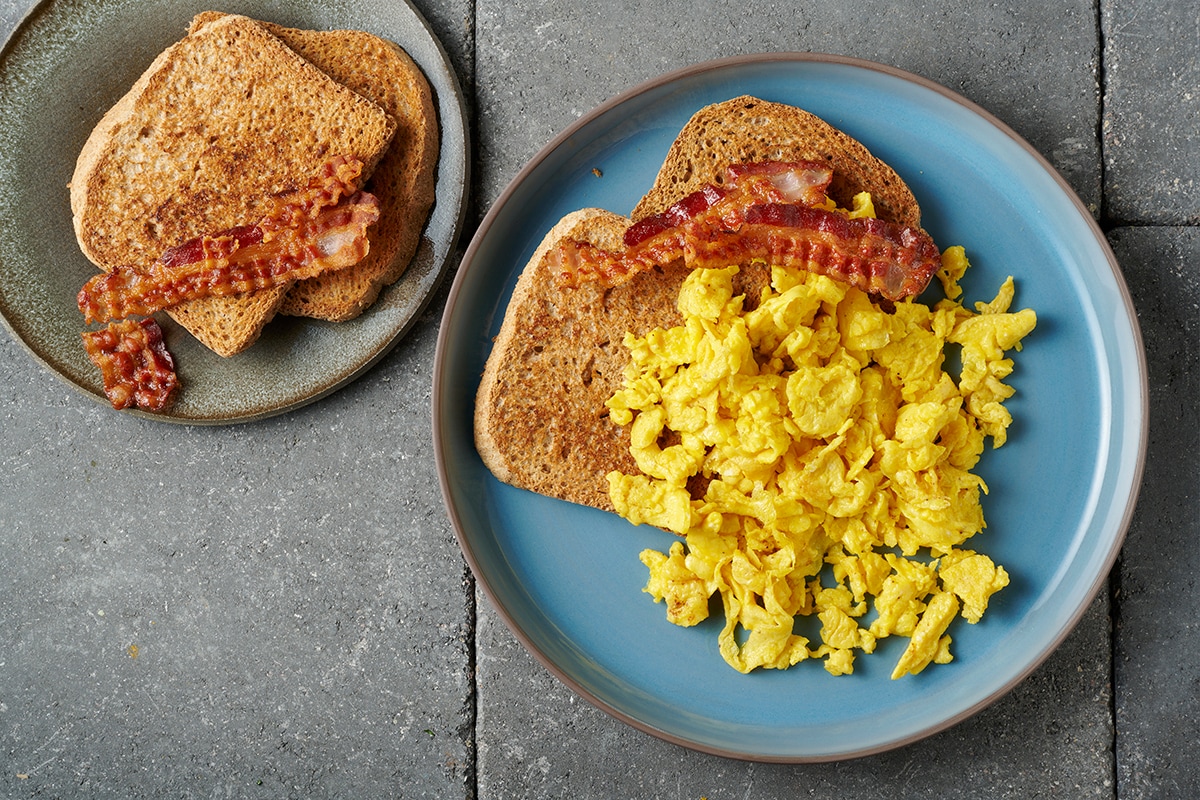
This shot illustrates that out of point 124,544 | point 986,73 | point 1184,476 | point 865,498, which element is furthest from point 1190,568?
point 124,544

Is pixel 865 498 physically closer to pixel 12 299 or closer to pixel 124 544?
pixel 124 544

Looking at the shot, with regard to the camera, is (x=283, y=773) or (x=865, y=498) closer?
(x=865, y=498)

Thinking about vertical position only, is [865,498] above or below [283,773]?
above

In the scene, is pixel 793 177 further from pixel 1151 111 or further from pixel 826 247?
pixel 1151 111

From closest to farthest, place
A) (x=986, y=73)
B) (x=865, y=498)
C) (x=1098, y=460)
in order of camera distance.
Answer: (x=865, y=498)
(x=1098, y=460)
(x=986, y=73)

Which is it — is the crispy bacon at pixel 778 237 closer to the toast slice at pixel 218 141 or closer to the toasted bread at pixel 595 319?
the toasted bread at pixel 595 319

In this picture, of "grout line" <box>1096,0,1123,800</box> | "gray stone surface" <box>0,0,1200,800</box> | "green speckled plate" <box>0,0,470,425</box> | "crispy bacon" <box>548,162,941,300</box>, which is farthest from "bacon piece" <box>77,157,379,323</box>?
"grout line" <box>1096,0,1123,800</box>

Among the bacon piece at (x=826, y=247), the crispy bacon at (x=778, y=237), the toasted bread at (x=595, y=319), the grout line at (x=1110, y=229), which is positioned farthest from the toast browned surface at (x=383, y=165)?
the grout line at (x=1110, y=229)
